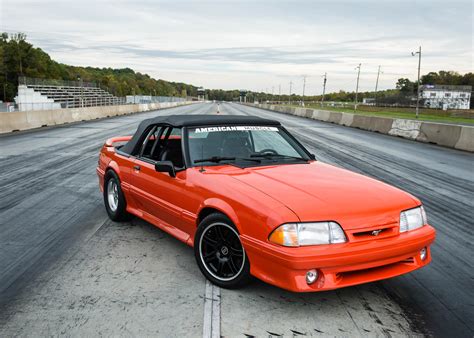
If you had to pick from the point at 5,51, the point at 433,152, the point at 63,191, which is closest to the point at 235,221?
the point at 63,191

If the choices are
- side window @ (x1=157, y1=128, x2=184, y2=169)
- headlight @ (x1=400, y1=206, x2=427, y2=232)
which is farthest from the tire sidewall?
headlight @ (x1=400, y1=206, x2=427, y2=232)

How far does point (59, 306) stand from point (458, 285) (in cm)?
338

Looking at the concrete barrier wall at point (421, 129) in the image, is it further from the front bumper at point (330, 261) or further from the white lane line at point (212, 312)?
the white lane line at point (212, 312)

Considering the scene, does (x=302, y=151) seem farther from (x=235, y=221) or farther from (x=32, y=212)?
(x=32, y=212)

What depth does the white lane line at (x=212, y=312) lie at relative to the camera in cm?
310

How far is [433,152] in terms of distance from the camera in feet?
50.0

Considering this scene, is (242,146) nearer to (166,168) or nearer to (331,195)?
(166,168)

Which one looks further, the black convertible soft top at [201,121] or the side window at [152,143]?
the side window at [152,143]

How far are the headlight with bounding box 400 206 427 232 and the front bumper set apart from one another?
10 cm

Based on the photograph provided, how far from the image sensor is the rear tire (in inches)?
222

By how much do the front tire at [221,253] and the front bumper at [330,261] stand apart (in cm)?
18

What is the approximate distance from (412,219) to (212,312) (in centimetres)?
178

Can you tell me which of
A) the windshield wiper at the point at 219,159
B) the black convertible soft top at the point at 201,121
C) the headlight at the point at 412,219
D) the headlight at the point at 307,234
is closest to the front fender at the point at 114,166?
the black convertible soft top at the point at 201,121

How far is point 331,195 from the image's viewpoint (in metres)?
3.65
